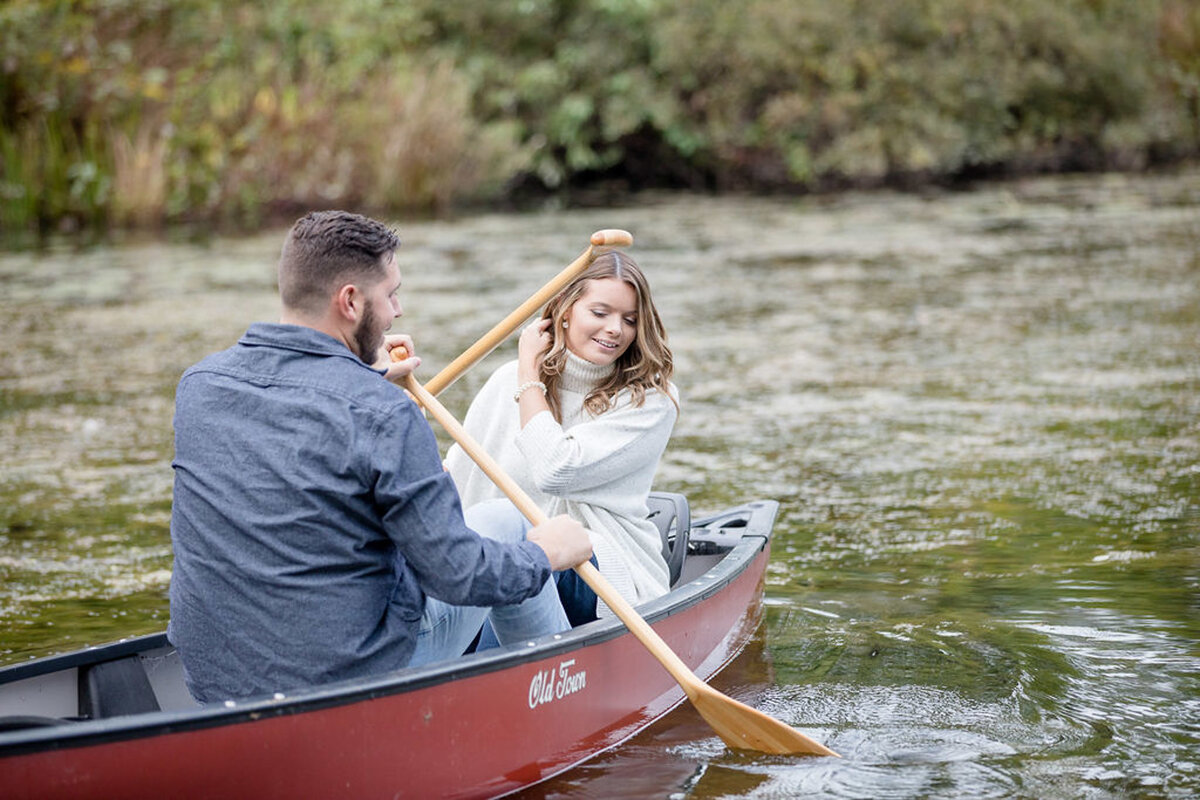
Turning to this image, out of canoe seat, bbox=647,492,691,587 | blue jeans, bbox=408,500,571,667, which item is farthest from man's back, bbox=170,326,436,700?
canoe seat, bbox=647,492,691,587

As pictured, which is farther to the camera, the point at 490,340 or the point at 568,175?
the point at 568,175

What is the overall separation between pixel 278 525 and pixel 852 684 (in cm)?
161

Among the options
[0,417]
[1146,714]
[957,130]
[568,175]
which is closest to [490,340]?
[1146,714]

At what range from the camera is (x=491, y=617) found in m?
3.02

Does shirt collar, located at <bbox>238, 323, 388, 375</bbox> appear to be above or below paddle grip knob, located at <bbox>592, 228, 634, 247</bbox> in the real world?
below

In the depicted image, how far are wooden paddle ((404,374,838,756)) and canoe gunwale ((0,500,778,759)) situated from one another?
55 millimetres

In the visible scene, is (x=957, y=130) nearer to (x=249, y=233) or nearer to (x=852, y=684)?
(x=249, y=233)

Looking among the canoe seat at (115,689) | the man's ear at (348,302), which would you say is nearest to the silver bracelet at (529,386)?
the man's ear at (348,302)

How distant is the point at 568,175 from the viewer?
19891 millimetres

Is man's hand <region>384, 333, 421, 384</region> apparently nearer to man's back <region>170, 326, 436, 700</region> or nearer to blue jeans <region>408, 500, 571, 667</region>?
blue jeans <region>408, 500, 571, 667</region>

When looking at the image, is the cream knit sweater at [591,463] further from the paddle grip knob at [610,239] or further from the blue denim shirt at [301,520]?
the blue denim shirt at [301,520]

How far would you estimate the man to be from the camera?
8.20ft

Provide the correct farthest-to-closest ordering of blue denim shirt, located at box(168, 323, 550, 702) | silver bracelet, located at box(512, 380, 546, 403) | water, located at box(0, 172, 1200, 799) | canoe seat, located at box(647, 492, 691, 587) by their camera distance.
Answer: canoe seat, located at box(647, 492, 691, 587), silver bracelet, located at box(512, 380, 546, 403), water, located at box(0, 172, 1200, 799), blue denim shirt, located at box(168, 323, 550, 702)

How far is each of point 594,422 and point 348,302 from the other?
35.0 inches
